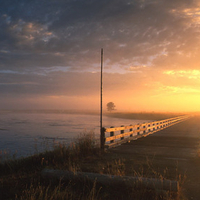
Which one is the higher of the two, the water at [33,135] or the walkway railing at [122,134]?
the walkway railing at [122,134]

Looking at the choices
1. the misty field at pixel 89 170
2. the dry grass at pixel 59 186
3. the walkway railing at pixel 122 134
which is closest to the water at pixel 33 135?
the walkway railing at pixel 122 134

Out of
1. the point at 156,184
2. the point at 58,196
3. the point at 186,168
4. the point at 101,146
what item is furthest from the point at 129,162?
the point at 58,196

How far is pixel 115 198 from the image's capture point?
491cm

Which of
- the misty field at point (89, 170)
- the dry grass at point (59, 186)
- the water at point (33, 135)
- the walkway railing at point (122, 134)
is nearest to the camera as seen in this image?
the dry grass at point (59, 186)

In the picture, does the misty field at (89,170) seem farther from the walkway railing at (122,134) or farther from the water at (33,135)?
the water at (33,135)

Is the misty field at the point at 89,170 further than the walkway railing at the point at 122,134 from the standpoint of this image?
No

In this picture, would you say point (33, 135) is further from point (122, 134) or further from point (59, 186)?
point (59, 186)

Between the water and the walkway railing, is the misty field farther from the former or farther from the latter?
the water

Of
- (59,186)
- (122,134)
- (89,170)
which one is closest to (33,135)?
(122,134)

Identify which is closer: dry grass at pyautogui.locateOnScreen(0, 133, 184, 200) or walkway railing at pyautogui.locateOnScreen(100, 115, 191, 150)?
dry grass at pyautogui.locateOnScreen(0, 133, 184, 200)

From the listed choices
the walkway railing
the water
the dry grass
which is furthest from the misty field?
the water

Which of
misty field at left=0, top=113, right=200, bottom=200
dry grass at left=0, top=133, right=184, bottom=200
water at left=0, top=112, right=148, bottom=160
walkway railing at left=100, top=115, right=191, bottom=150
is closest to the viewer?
dry grass at left=0, top=133, right=184, bottom=200

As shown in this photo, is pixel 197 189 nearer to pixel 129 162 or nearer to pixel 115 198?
pixel 115 198

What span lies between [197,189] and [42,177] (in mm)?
3895
